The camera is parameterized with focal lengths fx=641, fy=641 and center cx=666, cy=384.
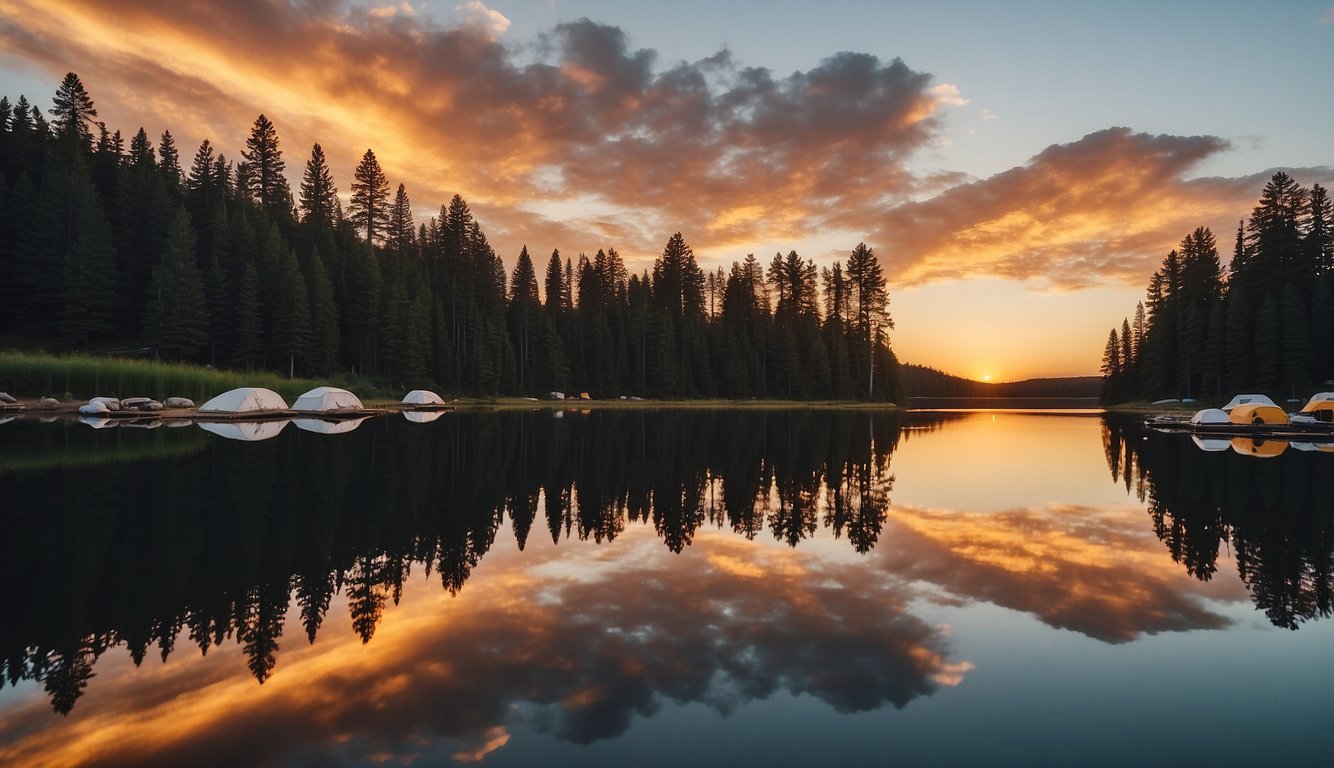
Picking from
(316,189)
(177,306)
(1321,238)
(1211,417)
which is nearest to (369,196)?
(316,189)

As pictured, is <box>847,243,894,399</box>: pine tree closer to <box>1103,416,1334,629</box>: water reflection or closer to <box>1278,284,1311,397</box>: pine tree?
<box>1278,284,1311,397</box>: pine tree

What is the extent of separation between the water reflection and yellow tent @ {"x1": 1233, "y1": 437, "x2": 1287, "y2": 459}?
5.7 inches

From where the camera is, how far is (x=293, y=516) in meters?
13.6

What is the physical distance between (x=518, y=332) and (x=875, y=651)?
89531 mm

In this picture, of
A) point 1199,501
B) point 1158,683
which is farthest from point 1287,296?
point 1158,683

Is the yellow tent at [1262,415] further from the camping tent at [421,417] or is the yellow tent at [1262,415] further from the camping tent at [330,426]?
the camping tent at [330,426]

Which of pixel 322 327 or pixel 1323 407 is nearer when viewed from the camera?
pixel 1323 407

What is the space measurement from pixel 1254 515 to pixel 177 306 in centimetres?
7682

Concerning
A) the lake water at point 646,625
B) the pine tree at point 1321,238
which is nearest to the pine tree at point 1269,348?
the pine tree at point 1321,238

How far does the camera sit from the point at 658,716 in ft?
18.9

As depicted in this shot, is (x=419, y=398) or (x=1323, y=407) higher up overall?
(x=419, y=398)

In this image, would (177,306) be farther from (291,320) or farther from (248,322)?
(291,320)

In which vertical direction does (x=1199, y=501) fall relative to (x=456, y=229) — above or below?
below

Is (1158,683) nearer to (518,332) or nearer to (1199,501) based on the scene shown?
(1199,501)
